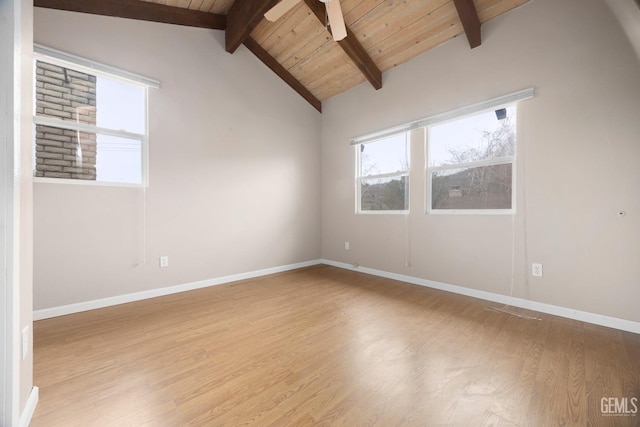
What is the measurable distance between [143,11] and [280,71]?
1828mm

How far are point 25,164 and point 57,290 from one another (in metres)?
1.84

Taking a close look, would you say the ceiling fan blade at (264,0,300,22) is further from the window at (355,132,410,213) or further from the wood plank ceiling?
the window at (355,132,410,213)

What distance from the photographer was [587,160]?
2182 mm

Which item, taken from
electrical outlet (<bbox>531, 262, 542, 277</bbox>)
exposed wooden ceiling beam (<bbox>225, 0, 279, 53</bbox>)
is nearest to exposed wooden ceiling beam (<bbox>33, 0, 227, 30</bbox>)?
exposed wooden ceiling beam (<bbox>225, 0, 279, 53</bbox>)

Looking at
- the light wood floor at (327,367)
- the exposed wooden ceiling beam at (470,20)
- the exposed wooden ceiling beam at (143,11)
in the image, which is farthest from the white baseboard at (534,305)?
the exposed wooden ceiling beam at (143,11)

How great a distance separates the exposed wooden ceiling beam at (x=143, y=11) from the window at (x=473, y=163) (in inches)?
127

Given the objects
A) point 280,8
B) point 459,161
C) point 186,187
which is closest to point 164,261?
point 186,187

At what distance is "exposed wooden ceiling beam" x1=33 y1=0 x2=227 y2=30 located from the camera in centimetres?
236

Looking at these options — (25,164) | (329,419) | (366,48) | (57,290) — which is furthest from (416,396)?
(366,48)

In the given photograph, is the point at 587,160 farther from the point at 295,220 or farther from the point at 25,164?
the point at 25,164

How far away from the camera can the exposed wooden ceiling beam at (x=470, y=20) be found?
246cm

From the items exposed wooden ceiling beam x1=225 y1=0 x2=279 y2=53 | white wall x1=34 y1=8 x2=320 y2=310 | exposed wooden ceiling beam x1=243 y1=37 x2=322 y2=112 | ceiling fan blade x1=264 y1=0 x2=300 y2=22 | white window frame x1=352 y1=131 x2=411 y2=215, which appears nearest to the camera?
ceiling fan blade x1=264 y1=0 x2=300 y2=22

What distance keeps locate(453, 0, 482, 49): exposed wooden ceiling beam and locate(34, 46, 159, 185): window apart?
11.0 ft

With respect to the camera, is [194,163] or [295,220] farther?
[295,220]
